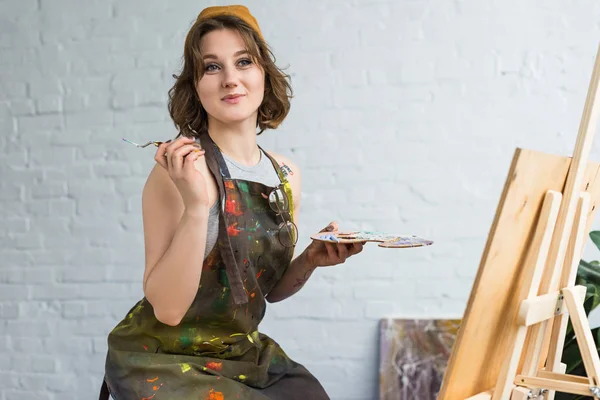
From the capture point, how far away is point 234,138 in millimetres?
1703

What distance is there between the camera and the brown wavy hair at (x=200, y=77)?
5.43ft

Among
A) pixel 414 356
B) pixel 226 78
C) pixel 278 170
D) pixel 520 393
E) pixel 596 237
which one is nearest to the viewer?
pixel 520 393

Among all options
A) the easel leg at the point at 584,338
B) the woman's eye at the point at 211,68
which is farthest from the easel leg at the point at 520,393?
the woman's eye at the point at 211,68

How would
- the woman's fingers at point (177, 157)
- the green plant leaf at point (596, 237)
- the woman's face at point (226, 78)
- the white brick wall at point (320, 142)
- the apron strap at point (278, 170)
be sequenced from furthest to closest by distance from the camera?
the white brick wall at point (320, 142), the green plant leaf at point (596, 237), the apron strap at point (278, 170), the woman's face at point (226, 78), the woman's fingers at point (177, 157)

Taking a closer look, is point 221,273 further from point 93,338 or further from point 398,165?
point 93,338

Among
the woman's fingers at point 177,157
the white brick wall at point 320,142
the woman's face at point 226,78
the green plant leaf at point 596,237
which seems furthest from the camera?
the white brick wall at point 320,142

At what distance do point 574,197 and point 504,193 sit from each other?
0.25 meters

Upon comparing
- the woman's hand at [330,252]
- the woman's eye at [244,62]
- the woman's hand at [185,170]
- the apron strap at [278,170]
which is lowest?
the woman's hand at [330,252]

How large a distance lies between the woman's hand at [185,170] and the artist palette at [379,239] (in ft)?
0.92

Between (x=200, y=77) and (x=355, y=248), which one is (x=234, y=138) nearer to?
(x=200, y=77)

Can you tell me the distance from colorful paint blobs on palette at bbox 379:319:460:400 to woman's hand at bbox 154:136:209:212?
160cm

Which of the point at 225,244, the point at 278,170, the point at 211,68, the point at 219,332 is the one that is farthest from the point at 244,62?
the point at 219,332

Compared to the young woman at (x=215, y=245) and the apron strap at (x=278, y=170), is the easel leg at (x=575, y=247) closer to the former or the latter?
the young woman at (x=215, y=245)

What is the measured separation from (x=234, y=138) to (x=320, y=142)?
3.96ft
